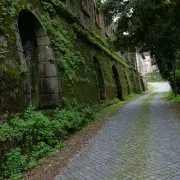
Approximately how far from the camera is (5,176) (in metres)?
5.47

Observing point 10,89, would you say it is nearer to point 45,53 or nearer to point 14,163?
point 14,163

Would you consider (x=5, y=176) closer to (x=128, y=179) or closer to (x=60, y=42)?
(x=128, y=179)

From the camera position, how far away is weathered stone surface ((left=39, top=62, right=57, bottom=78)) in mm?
10312

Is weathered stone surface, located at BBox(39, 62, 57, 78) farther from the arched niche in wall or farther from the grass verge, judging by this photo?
the grass verge

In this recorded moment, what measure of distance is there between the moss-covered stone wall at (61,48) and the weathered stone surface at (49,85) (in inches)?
8.7

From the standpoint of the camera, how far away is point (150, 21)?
1349 centimetres

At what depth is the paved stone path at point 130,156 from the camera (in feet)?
17.4

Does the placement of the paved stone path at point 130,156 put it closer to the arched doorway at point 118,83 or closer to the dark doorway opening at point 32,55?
the dark doorway opening at point 32,55

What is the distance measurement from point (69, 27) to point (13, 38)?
5803 mm

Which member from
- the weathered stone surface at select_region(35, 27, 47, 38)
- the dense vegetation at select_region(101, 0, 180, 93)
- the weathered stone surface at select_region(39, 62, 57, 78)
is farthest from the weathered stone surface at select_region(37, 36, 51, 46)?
the dense vegetation at select_region(101, 0, 180, 93)

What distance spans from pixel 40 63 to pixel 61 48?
1.18 m

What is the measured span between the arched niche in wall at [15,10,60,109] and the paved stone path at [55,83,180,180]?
7.97ft

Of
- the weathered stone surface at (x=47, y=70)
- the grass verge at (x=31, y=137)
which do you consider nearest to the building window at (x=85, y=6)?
the weathered stone surface at (x=47, y=70)

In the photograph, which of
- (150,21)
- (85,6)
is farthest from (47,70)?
(85,6)
